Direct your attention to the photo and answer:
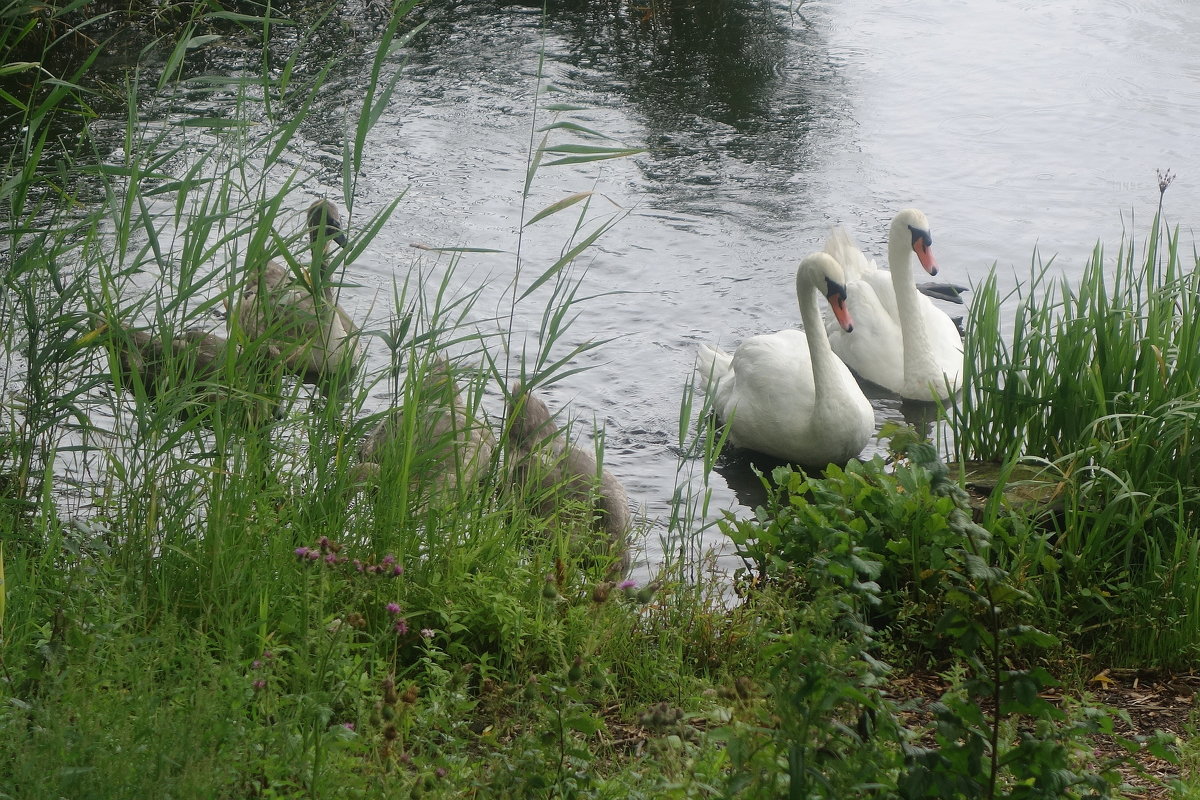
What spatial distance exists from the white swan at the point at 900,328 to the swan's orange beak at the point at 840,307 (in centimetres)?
56

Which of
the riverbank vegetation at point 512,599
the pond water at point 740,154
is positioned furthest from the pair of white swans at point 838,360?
the riverbank vegetation at point 512,599

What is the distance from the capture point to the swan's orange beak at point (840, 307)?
644 cm

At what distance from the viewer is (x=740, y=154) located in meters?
10.0

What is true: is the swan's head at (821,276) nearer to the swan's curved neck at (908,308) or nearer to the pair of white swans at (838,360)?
the pair of white swans at (838,360)

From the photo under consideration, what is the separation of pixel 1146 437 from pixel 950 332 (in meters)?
3.05

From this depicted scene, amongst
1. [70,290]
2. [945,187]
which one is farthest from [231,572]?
[945,187]

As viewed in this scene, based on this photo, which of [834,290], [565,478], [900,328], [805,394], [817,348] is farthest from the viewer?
[900,328]

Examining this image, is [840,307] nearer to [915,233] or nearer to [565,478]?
[915,233]

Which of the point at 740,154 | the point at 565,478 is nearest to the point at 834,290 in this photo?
the point at 565,478

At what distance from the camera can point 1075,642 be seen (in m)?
4.11

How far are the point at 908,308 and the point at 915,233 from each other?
436mm

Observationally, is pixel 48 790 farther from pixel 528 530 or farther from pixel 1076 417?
pixel 1076 417

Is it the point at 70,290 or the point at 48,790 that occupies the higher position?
the point at 70,290

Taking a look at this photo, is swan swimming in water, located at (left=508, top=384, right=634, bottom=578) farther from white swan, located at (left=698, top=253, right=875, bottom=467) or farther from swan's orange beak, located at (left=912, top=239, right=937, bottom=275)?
swan's orange beak, located at (left=912, top=239, right=937, bottom=275)
